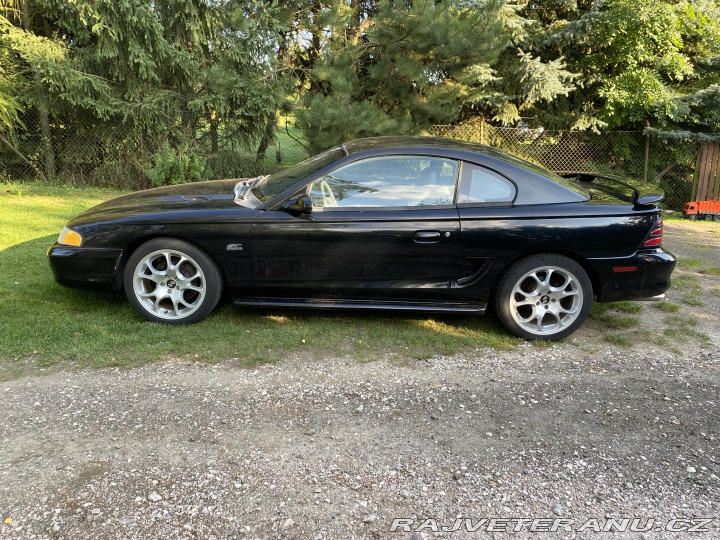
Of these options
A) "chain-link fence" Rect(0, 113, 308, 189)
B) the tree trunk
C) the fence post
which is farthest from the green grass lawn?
the fence post

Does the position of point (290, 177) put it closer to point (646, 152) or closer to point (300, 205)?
point (300, 205)

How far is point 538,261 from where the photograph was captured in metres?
4.00

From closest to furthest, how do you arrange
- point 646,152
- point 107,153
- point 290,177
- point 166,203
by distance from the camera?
point 166,203 < point 290,177 < point 646,152 < point 107,153

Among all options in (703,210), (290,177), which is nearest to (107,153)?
(290,177)

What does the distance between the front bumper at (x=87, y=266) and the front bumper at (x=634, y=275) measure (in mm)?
3709

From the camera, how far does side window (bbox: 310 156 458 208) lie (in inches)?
157

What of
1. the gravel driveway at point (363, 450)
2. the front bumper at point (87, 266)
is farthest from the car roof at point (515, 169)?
the front bumper at point (87, 266)

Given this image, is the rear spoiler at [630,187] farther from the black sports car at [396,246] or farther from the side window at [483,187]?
the side window at [483,187]

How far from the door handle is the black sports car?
0.03 feet

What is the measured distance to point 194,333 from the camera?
397 cm

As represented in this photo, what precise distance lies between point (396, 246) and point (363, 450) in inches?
66.0

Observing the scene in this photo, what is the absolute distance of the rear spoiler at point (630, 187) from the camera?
13.3 ft

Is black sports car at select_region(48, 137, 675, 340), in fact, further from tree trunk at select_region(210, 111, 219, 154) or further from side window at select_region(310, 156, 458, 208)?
tree trunk at select_region(210, 111, 219, 154)

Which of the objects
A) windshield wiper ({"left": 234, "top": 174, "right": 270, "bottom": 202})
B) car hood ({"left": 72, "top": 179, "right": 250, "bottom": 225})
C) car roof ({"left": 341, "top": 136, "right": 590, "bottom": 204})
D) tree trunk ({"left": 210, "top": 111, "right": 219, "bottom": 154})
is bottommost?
car hood ({"left": 72, "top": 179, "right": 250, "bottom": 225})
